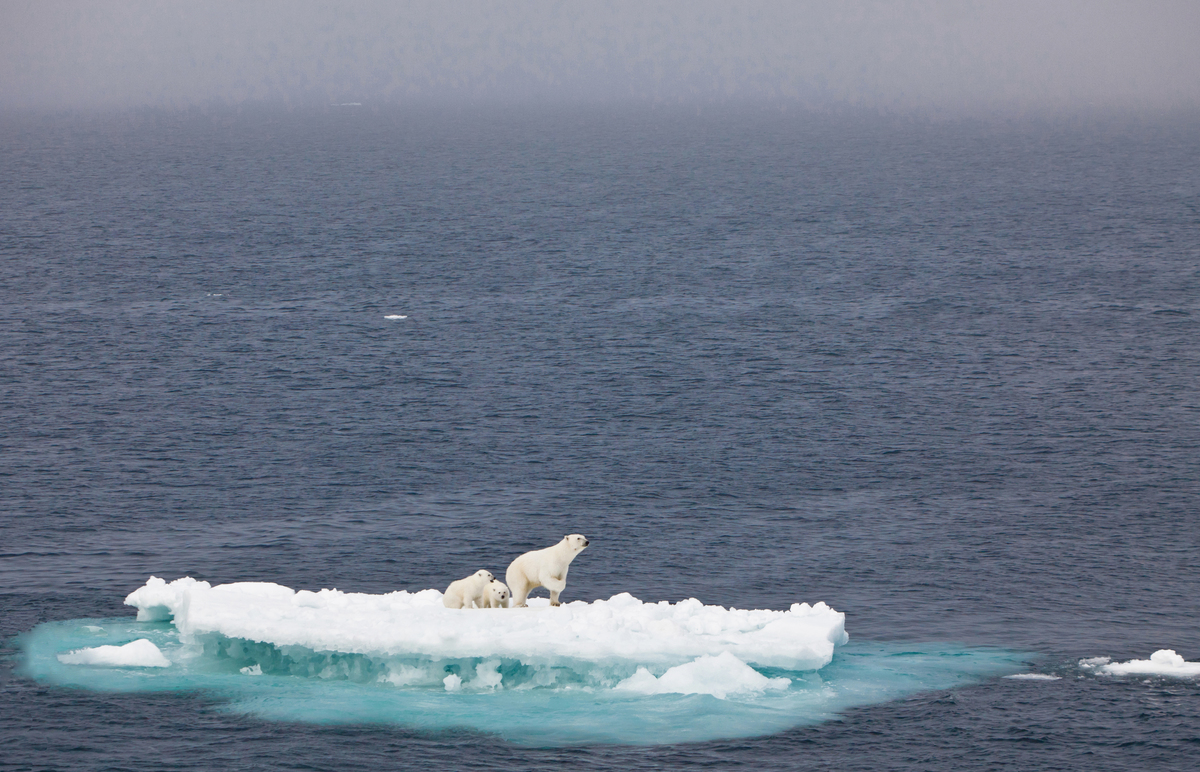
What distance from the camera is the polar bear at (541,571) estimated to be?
166 ft

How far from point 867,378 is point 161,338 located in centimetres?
5551

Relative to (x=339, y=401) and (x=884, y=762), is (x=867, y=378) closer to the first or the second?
(x=339, y=401)

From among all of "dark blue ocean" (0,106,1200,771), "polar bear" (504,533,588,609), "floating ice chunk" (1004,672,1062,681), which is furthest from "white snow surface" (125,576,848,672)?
"floating ice chunk" (1004,672,1062,681)

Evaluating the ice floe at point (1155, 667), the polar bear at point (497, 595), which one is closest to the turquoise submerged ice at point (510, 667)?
the polar bear at point (497, 595)

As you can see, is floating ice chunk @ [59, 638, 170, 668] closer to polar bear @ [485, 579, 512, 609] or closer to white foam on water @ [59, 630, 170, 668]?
white foam on water @ [59, 630, 170, 668]

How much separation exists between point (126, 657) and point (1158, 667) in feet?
127

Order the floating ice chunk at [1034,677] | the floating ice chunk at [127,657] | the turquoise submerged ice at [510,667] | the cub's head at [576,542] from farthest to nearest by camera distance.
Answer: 1. the floating ice chunk at [1034,677]
2. the floating ice chunk at [127,657]
3. the turquoise submerged ice at [510,667]
4. the cub's head at [576,542]

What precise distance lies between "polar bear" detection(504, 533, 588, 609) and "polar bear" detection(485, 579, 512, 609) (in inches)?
13.5

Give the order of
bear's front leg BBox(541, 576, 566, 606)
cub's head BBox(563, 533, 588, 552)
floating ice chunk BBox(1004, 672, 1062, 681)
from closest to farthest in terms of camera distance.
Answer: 1. cub's head BBox(563, 533, 588, 552)
2. bear's front leg BBox(541, 576, 566, 606)
3. floating ice chunk BBox(1004, 672, 1062, 681)

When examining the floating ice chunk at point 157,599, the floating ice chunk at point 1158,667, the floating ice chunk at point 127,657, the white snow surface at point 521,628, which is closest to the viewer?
the white snow surface at point 521,628

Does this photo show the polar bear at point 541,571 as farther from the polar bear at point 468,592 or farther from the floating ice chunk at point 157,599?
the floating ice chunk at point 157,599

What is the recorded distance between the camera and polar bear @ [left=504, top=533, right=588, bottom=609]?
50.5 m

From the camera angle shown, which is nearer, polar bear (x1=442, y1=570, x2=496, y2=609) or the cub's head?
the cub's head

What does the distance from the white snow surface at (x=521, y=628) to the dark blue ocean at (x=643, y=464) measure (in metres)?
2.44
